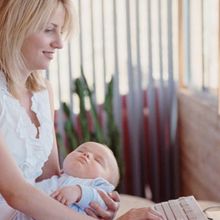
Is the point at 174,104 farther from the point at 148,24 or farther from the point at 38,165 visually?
the point at 38,165

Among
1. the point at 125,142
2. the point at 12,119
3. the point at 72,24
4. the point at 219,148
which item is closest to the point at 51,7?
the point at 72,24

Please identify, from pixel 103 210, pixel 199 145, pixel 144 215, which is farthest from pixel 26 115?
pixel 199 145

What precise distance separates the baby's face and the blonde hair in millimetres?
359

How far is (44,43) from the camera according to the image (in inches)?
61.3

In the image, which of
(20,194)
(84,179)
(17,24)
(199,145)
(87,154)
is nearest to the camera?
(20,194)

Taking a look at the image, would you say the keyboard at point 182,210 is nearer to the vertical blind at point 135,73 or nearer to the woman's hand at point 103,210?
the woman's hand at point 103,210

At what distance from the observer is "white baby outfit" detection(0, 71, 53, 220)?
152 cm

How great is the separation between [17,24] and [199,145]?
2.05m

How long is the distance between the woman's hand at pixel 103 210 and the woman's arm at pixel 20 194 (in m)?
0.15

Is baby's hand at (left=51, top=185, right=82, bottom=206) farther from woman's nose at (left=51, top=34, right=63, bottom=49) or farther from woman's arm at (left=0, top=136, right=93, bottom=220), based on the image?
woman's nose at (left=51, top=34, right=63, bottom=49)

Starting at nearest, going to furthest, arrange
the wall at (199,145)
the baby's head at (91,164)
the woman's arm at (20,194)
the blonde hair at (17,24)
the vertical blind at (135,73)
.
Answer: the woman's arm at (20,194) → the blonde hair at (17,24) → the baby's head at (91,164) → the wall at (199,145) → the vertical blind at (135,73)

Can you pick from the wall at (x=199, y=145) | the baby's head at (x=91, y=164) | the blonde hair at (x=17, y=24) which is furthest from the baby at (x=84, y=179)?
the wall at (x=199, y=145)

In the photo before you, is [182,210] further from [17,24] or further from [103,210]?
[17,24]

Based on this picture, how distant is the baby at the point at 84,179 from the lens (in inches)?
59.4
